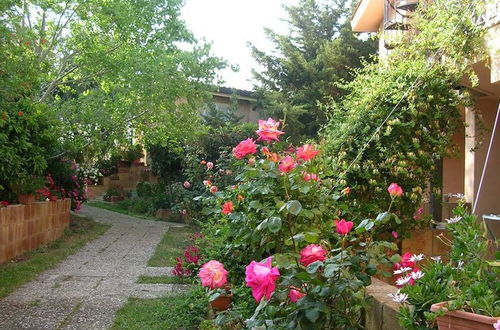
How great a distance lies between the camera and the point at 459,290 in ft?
5.90

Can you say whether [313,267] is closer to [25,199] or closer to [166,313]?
[166,313]

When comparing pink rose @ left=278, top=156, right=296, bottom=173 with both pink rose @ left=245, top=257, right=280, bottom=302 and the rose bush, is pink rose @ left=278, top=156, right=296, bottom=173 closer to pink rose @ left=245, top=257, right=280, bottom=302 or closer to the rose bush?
the rose bush

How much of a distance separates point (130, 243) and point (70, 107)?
9.79 feet

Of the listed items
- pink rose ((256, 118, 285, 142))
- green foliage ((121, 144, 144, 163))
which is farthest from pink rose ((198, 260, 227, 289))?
green foliage ((121, 144, 144, 163))

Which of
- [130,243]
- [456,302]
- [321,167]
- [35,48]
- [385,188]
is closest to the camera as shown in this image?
[456,302]

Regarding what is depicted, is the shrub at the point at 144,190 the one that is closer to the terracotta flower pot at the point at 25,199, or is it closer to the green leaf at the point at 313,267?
the terracotta flower pot at the point at 25,199

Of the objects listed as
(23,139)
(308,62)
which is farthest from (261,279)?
(308,62)

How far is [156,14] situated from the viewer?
34.8ft

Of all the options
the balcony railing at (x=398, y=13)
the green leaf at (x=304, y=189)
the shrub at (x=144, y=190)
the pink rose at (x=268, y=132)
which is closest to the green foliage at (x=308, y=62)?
the shrub at (x=144, y=190)

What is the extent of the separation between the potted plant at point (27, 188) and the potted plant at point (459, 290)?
23.4 feet

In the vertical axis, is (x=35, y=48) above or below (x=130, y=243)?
above

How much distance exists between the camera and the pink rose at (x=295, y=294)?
2230 mm

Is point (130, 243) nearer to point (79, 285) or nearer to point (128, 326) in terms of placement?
point (79, 285)

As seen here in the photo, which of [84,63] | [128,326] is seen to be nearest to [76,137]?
[84,63]
